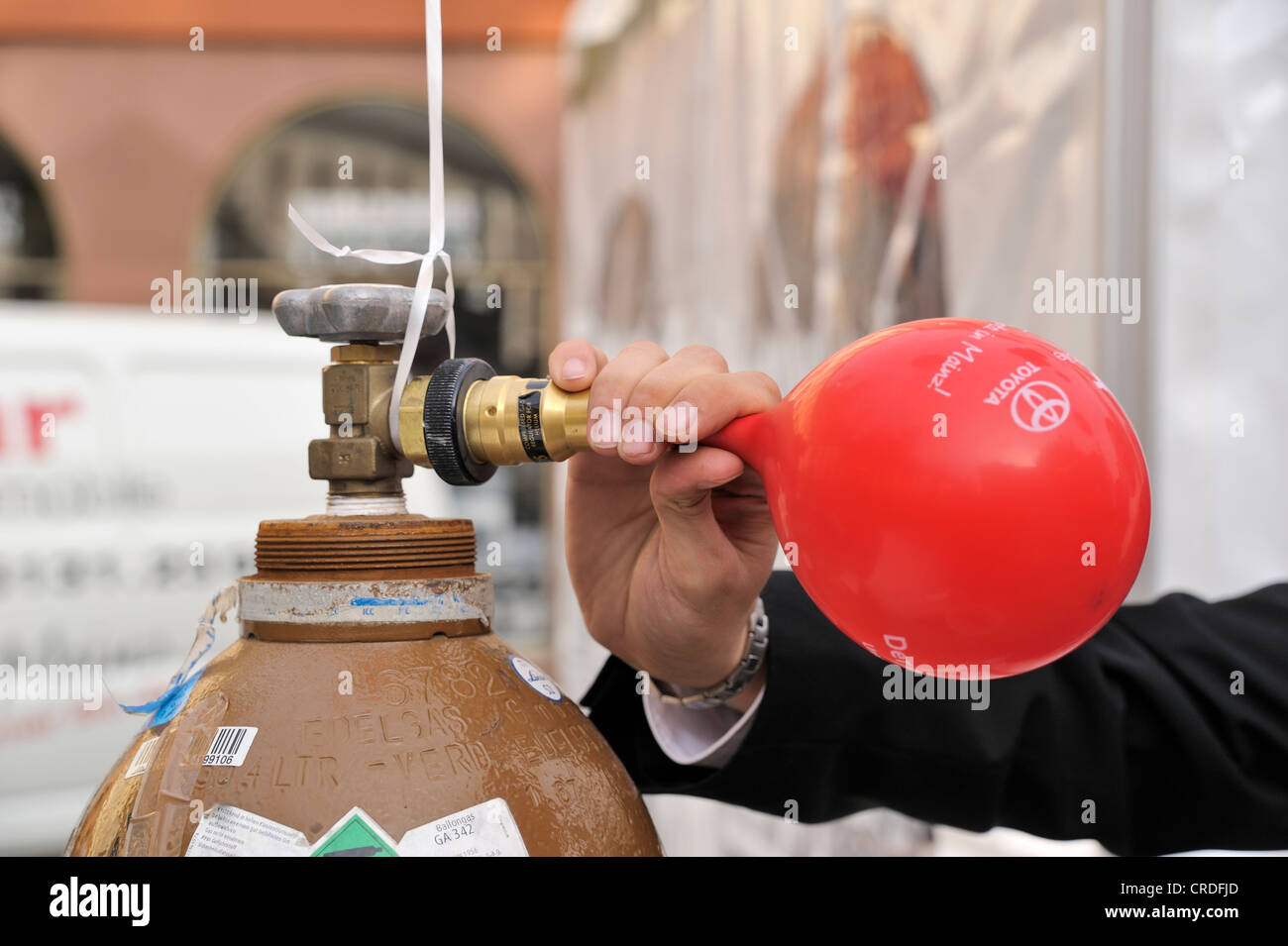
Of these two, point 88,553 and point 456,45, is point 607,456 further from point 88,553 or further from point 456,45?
point 456,45

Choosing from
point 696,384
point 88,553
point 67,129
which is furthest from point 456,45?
point 696,384

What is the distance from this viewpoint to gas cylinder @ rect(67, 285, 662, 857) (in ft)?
2.39

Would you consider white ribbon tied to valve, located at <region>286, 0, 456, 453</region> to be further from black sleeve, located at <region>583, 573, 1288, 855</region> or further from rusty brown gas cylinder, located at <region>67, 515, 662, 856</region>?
black sleeve, located at <region>583, 573, 1288, 855</region>

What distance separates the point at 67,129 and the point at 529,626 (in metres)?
4.46

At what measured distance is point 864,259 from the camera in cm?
266

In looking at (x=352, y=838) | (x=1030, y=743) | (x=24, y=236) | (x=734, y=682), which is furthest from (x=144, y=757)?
(x=24, y=236)

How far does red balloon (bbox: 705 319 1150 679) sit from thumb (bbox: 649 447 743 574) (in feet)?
0.38

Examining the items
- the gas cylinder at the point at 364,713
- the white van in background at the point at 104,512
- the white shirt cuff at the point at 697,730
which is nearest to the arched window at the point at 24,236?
the white van in background at the point at 104,512

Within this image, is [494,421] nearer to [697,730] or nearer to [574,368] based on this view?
[574,368]

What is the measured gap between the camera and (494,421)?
815 millimetres

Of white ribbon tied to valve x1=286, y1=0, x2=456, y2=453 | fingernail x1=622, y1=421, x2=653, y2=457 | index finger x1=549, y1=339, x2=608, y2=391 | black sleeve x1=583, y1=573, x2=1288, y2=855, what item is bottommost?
black sleeve x1=583, y1=573, x2=1288, y2=855

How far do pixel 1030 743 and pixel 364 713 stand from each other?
814mm

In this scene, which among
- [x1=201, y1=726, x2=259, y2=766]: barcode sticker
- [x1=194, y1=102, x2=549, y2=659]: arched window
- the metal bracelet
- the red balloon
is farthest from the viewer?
[x1=194, y1=102, x2=549, y2=659]: arched window

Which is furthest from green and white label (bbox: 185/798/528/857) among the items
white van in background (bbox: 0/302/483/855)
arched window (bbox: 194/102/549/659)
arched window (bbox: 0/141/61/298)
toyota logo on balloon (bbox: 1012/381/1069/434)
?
arched window (bbox: 0/141/61/298)
